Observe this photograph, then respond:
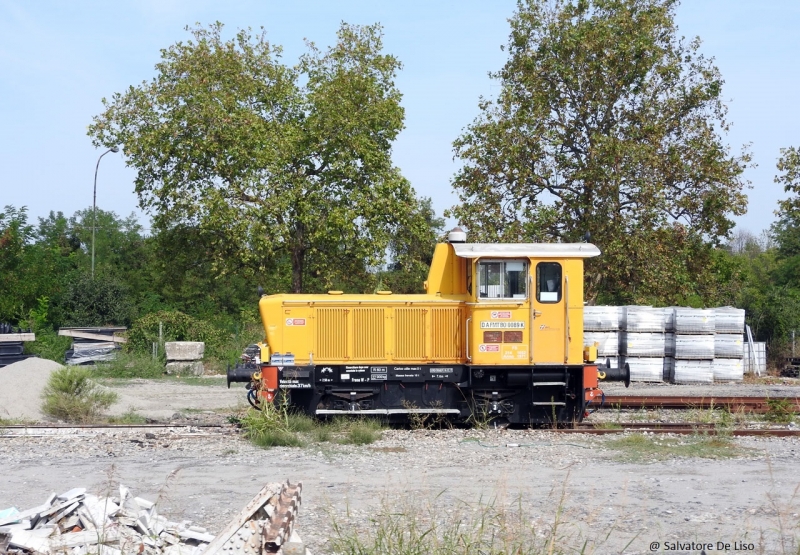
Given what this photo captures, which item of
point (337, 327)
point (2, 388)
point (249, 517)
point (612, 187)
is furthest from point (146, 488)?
point (612, 187)

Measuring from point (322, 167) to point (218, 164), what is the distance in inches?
127

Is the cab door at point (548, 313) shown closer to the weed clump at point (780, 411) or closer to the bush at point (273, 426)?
the bush at point (273, 426)

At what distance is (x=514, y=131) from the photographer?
23766mm

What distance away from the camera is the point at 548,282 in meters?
12.7

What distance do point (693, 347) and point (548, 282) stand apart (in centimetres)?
1033

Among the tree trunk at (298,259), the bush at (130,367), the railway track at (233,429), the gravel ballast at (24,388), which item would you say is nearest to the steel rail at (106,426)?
the railway track at (233,429)

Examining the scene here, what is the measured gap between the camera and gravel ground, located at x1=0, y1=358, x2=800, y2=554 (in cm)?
693

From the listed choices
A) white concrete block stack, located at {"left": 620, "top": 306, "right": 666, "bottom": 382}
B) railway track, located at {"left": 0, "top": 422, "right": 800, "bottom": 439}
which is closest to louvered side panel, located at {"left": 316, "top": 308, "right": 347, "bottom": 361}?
railway track, located at {"left": 0, "top": 422, "right": 800, "bottom": 439}

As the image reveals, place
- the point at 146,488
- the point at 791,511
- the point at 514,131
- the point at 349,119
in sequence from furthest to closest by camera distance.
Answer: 1. the point at 349,119
2. the point at 514,131
3. the point at 146,488
4. the point at 791,511

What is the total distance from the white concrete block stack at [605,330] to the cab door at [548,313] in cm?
935

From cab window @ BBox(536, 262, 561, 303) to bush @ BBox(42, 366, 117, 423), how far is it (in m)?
7.88

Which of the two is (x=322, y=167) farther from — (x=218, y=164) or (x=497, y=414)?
(x=497, y=414)

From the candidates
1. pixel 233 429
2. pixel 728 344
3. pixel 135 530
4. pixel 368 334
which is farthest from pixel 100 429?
pixel 728 344

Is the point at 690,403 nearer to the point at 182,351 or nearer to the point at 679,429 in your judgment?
the point at 679,429
